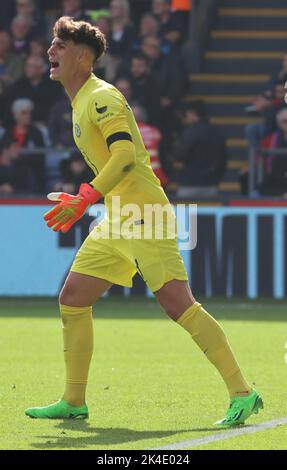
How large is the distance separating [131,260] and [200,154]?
8.98 m

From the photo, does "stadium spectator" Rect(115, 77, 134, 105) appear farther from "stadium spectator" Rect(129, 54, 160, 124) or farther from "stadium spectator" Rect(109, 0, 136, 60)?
"stadium spectator" Rect(109, 0, 136, 60)

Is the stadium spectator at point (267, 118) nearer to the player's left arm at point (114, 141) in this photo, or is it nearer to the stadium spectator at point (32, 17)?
the stadium spectator at point (32, 17)

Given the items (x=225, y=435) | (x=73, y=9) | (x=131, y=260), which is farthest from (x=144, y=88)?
(x=225, y=435)

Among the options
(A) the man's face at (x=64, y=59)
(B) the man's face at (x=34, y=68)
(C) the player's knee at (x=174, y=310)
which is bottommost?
(C) the player's knee at (x=174, y=310)

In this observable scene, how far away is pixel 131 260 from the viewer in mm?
7656

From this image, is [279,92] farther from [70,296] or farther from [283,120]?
[70,296]

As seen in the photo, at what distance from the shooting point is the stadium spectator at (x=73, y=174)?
53.8ft

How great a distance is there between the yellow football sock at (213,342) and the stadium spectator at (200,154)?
8.90m

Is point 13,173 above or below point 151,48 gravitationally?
below

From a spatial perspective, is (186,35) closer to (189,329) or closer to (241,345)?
(241,345)

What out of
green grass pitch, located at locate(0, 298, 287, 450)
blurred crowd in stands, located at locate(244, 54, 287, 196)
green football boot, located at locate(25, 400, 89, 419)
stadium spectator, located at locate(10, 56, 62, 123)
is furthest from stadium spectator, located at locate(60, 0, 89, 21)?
green football boot, located at locate(25, 400, 89, 419)

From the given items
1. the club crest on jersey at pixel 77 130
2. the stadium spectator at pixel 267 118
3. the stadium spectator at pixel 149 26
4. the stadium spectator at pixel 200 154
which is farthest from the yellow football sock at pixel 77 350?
the stadium spectator at pixel 149 26

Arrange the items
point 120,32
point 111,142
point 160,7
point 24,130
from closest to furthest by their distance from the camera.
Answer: point 111,142 → point 24,130 → point 120,32 → point 160,7

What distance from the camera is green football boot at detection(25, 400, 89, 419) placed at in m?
7.73
